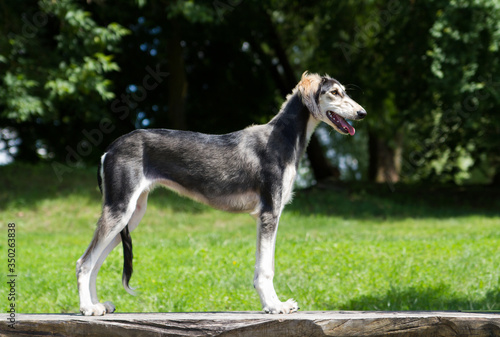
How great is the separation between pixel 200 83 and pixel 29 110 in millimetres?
8887

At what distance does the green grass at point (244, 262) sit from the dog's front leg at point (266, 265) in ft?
8.50

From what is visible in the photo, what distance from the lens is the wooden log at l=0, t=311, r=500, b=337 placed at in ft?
15.4

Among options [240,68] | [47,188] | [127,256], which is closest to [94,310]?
[127,256]

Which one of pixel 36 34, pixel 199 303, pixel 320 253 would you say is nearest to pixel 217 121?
pixel 36 34

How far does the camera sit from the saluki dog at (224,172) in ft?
15.8

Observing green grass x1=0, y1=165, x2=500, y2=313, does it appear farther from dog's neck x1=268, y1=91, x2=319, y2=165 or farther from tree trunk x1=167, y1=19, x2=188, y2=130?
tree trunk x1=167, y1=19, x2=188, y2=130

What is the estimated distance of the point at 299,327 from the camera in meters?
4.71

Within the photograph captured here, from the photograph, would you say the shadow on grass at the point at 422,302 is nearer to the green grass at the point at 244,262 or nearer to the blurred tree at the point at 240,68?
the green grass at the point at 244,262

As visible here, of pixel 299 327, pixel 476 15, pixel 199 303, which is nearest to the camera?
pixel 299 327

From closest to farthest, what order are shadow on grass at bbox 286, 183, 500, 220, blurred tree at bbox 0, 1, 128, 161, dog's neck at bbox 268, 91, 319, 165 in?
dog's neck at bbox 268, 91, 319, 165 < blurred tree at bbox 0, 1, 128, 161 < shadow on grass at bbox 286, 183, 500, 220

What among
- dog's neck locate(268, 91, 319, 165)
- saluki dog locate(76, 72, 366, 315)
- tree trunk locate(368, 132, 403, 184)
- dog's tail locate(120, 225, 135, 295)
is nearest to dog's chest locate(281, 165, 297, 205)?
saluki dog locate(76, 72, 366, 315)

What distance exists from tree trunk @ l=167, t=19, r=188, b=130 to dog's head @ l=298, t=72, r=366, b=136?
13788 millimetres

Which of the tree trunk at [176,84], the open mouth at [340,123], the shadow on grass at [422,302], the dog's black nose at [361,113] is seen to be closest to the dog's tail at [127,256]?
the open mouth at [340,123]

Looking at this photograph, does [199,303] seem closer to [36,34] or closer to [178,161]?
[178,161]
